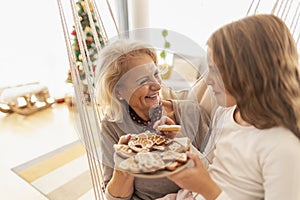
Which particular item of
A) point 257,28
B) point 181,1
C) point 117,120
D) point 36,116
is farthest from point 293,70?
point 36,116

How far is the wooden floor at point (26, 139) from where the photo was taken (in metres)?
1.69

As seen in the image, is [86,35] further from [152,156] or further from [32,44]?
[152,156]

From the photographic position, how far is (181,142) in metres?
0.64

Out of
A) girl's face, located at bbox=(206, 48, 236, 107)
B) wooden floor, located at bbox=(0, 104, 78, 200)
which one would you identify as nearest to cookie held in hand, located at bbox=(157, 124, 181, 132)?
girl's face, located at bbox=(206, 48, 236, 107)

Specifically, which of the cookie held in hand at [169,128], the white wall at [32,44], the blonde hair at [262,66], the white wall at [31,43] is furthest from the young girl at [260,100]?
the white wall at [31,43]

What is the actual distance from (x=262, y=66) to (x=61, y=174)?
1.61 m

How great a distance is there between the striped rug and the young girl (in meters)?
1.21

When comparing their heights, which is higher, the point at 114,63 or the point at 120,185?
the point at 114,63

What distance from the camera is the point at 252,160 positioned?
586 millimetres

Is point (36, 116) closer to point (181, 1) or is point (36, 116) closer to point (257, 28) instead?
point (181, 1)

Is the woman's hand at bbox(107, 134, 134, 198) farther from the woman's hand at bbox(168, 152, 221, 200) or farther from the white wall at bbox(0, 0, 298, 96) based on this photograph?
the white wall at bbox(0, 0, 298, 96)

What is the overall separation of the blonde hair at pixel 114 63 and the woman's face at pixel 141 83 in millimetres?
13

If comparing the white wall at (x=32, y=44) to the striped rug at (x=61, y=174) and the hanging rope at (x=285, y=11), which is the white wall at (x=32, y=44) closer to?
the striped rug at (x=61, y=174)

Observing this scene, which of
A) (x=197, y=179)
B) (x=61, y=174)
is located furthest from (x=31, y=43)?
(x=197, y=179)
